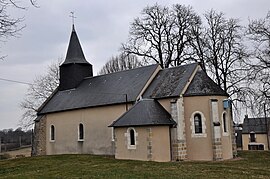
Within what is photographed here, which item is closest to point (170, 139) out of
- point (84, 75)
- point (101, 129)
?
point (101, 129)

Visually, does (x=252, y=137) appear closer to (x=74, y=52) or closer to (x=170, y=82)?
(x=74, y=52)

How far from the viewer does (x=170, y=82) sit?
23.8 meters

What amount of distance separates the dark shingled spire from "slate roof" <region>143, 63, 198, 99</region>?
959 cm

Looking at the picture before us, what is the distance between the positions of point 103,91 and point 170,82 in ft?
20.9

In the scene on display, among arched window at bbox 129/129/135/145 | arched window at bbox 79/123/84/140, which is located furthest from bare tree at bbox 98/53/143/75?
arched window at bbox 129/129/135/145

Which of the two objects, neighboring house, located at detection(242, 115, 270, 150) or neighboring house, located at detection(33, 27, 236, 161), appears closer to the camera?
neighboring house, located at detection(33, 27, 236, 161)

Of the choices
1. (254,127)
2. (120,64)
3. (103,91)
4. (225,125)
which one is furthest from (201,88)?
(254,127)

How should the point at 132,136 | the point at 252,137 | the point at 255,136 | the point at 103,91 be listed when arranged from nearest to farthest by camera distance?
the point at 132,136
the point at 103,91
the point at 255,136
the point at 252,137

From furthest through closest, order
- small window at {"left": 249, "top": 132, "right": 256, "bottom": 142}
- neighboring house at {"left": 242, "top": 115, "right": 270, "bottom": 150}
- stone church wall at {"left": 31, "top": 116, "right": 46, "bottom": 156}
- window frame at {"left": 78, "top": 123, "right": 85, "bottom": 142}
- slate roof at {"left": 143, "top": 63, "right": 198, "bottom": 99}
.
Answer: small window at {"left": 249, "top": 132, "right": 256, "bottom": 142} < neighboring house at {"left": 242, "top": 115, "right": 270, "bottom": 150} < stone church wall at {"left": 31, "top": 116, "right": 46, "bottom": 156} < window frame at {"left": 78, "top": 123, "right": 85, "bottom": 142} < slate roof at {"left": 143, "top": 63, "right": 198, "bottom": 99}

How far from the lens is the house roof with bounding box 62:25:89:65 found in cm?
3212

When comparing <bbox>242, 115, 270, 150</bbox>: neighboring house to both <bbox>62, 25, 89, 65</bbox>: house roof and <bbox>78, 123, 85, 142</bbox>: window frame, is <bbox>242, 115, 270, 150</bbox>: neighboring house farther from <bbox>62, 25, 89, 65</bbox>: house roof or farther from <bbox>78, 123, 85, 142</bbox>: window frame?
<bbox>78, 123, 85, 142</bbox>: window frame

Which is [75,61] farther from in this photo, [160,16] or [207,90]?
[207,90]

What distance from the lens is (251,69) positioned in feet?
65.9

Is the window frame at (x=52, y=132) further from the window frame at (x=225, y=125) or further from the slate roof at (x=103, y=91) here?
the window frame at (x=225, y=125)
